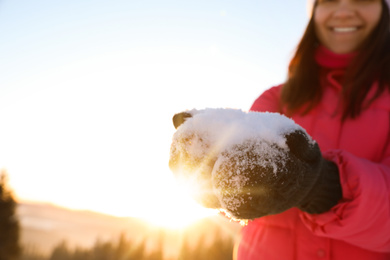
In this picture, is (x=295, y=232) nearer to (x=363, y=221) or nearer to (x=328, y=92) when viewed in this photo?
(x=363, y=221)

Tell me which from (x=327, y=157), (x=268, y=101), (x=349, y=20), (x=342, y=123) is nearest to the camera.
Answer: (x=327, y=157)

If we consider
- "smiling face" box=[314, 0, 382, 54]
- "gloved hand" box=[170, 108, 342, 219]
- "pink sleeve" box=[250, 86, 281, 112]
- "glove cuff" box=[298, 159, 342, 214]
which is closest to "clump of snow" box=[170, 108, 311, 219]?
"gloved hand" box=[170, 108, 342, 219]

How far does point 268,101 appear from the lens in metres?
2.09

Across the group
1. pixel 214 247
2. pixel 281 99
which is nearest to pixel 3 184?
pixel 214 247

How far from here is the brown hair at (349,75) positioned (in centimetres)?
167

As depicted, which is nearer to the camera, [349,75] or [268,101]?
[349,75]

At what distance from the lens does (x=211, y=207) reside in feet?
3.49

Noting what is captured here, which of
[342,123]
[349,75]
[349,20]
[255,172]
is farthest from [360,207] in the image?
[349,20]

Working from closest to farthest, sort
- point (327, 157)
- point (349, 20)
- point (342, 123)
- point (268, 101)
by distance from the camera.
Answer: point (327, 157) < point (342, 123) < point (349, 20) < point (268, 101)

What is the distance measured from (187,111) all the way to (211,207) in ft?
1.13

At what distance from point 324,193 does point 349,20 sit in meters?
1.19

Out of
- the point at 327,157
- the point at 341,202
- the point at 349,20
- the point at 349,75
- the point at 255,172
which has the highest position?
the point at 349,20

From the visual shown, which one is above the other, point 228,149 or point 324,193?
point 228,149

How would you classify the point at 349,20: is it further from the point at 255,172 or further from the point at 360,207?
the point at 255,172
